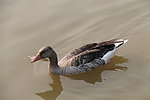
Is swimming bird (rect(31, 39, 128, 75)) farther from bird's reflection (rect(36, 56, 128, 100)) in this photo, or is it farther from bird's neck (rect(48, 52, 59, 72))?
bird's reflection (rect(36, 56, 128, 100))

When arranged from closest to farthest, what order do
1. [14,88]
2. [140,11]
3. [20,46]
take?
1. [14,88]
2. [20,46]
3. [140,11]

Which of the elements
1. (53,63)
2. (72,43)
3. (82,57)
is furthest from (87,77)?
(72,43)

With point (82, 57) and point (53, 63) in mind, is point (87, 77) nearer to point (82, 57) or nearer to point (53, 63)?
point (82, 57)

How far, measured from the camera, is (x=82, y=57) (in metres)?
8.91

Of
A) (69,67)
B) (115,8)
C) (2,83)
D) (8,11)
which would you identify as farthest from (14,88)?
(115,8)

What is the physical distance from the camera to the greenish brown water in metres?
8.36

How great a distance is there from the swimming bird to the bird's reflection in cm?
13

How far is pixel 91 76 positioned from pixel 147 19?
2722 mm

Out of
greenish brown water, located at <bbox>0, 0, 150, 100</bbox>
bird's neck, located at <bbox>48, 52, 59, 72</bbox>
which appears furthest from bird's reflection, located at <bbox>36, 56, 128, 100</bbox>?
bird's neck, located at <bbox>48, 52, 59, 72</bbox>

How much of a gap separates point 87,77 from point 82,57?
0.54m

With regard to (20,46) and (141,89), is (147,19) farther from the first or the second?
(20,46)

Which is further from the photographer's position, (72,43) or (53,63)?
(72,43)

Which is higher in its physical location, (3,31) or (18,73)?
(3,31)

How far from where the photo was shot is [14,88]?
865 centimetres
